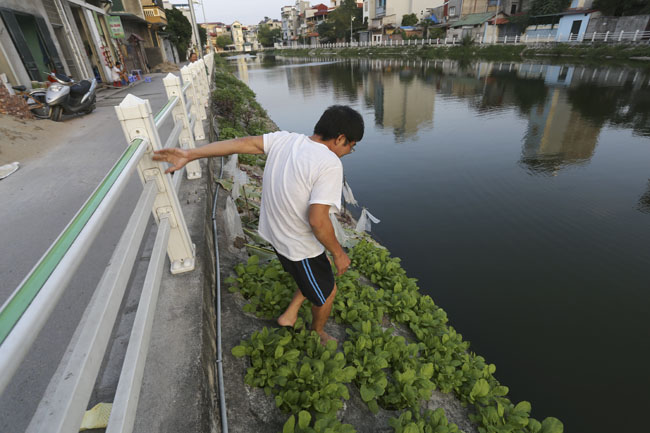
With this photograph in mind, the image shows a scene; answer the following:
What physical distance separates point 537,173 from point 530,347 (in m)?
6.12

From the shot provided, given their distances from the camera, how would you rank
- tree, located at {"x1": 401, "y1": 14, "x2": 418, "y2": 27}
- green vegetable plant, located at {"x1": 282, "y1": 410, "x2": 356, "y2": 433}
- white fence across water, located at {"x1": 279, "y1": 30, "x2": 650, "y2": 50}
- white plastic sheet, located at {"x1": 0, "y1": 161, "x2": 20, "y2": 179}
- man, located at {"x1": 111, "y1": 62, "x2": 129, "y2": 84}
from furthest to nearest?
tree, located at {"x1": 401, "y1": 14, "x2": 418, "y2": 27}, white fence across water, located at {"x1": 279, "y1": 30, "x2": 650, "y2": 50}, man, located at {"x1": 111, "y1": 62, "x2": 129, "y2": 84}, white plastic sheet, located at {"x1": 0, "y1": 161, "x2": 20, "y2": 179}, green vegetable plant, located at {"x1": 282, "y1": 410, "x2": 356, "y2": 433}

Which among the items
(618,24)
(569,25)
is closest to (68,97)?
(618,24)

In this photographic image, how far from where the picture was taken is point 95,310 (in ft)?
3.82

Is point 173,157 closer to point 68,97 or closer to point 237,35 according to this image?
point 68,97

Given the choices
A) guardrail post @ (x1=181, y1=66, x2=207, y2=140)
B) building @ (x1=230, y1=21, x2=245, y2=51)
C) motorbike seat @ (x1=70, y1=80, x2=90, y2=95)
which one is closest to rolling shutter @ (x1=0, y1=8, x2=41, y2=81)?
motorbike seat @ (x1=70, y1=80, x2=90, y2=95)

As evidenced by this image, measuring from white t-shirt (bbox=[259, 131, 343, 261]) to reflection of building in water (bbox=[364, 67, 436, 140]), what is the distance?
1104cm

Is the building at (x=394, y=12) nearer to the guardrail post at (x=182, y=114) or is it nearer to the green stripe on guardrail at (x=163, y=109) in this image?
the guardrail post at (x=182, y=114)

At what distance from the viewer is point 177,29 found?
36406 millimetres

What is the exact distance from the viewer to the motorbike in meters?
7.54

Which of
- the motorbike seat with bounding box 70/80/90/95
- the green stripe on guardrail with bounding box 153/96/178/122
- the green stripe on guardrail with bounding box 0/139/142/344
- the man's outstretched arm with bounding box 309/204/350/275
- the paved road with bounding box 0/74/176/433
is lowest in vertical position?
the paved road with bounding box 0/74/176/433

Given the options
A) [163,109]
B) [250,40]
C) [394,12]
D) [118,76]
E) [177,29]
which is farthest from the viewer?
[250,40]

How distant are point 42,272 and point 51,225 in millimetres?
3243

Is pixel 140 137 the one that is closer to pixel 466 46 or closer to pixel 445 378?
pixel 445 378

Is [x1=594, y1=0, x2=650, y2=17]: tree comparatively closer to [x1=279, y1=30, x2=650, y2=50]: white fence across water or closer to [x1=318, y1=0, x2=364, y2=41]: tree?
[x1=279, y1=30, x2=650, y2=50]: white fence across water
